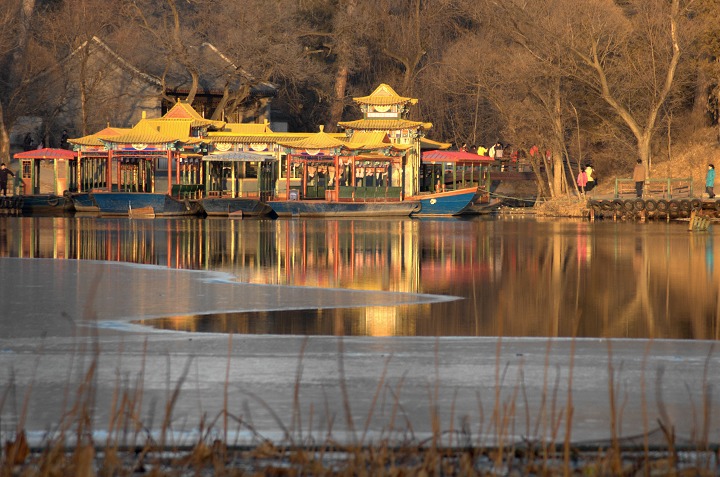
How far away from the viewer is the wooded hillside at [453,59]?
5778cm

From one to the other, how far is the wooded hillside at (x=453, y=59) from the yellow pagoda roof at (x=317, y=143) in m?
9.58

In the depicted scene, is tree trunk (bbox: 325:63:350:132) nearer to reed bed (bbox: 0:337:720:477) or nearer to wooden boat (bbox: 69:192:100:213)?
wooden boat (bbox: 69:192:100:213)

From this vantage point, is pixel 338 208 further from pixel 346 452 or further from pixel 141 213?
pixel 346 452

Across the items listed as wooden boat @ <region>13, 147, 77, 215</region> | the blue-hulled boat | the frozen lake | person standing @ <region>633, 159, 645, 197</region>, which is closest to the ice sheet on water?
the frozen lake

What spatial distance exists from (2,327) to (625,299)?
9.25 m

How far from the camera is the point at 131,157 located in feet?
197

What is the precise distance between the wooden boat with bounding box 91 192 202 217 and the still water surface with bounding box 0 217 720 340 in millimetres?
8302

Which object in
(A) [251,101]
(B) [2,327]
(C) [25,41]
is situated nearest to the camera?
(B) [2,327]

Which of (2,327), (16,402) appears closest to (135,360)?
(16,402)

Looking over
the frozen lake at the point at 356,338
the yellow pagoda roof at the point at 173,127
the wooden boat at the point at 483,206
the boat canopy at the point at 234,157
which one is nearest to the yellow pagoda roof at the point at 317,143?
the boat canopy at the point at 234,157

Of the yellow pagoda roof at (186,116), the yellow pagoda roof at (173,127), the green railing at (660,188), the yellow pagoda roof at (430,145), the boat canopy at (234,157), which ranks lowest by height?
the green railing at (660,188)

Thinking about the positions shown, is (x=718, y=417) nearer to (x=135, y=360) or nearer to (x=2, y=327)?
(x=135, y=360)

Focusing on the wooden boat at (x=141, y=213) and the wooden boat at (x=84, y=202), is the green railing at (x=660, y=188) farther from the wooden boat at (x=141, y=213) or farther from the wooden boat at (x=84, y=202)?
the wooden boat at (x=84, y=202)

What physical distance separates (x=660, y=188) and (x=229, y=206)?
2090 cm
